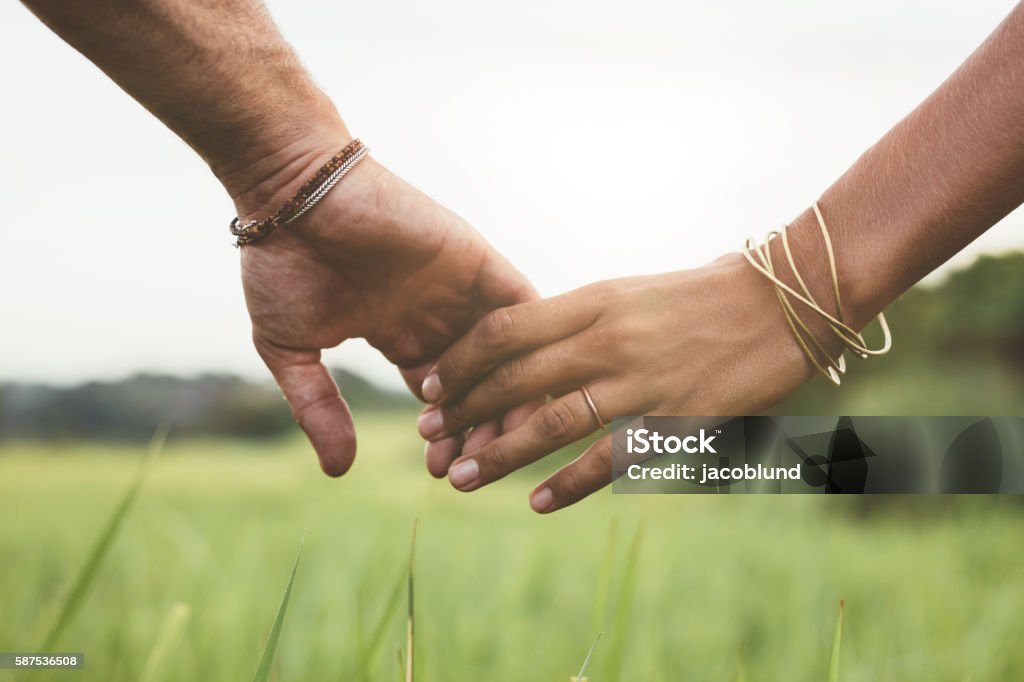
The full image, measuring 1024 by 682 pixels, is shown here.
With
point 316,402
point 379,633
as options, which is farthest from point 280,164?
point 379,633

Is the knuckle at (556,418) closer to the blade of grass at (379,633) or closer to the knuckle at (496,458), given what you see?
the knuckle at (496,458)

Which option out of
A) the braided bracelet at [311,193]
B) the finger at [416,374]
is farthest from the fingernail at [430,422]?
the braided bracelet at [311,193]

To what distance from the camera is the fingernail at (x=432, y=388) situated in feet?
3.32

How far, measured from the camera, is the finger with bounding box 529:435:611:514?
0.95m

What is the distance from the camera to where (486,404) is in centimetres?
103

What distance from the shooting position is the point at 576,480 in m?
0.95

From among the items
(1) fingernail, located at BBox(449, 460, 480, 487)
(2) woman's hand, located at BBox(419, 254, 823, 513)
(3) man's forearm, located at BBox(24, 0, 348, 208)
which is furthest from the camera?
(1) fingernail, located at BBox(449, 460, 480, 487)

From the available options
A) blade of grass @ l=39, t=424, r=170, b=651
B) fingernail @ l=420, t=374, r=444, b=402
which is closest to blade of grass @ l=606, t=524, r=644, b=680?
blade of grass @ l=39, t=424, r=170, b=651

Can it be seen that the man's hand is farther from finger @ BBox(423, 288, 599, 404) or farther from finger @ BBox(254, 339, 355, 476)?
finger @ BBox(423, 288, 599, 404)

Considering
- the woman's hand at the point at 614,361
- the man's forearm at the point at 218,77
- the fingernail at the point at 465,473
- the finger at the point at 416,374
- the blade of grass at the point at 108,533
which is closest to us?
the blade of grass at the point at 108,533

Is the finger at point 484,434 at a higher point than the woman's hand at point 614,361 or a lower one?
lower

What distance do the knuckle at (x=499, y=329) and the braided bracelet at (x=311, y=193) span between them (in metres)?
0.25

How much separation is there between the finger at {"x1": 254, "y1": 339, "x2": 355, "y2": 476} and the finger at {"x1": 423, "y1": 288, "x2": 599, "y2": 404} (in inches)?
6.9

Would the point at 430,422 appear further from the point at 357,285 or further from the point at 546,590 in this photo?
the point at 546,590
